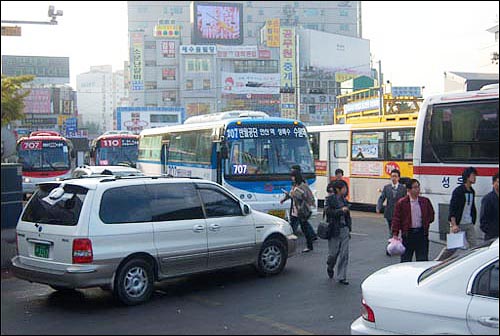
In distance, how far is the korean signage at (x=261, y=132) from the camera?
15414mm

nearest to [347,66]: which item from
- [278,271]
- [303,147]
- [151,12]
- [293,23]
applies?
[293,23]

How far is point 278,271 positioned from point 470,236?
314 cm

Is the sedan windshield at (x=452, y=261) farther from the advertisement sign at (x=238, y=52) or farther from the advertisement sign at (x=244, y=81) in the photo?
the advertisement sign at (x=238, y=52)

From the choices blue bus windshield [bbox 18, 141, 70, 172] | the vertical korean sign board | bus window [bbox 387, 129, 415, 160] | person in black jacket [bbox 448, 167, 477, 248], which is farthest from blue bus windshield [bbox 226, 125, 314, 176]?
the vertical korean sign board

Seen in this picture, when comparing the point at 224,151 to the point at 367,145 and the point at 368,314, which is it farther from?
the point at 368,314

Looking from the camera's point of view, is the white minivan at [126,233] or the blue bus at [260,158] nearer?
the white minivan at [126,233]

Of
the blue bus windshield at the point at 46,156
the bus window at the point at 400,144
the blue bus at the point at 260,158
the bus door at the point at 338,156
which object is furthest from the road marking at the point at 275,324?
the blue bus windshield at the point at 46,156

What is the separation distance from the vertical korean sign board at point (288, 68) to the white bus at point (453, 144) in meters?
71.1

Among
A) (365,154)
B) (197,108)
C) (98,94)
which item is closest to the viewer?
(365,154)

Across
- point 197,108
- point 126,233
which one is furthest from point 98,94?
point 126,233

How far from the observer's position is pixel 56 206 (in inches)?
324

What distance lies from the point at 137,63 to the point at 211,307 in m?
83.1

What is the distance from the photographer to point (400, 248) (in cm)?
885

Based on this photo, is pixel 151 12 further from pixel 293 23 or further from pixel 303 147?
pixel 303 147
